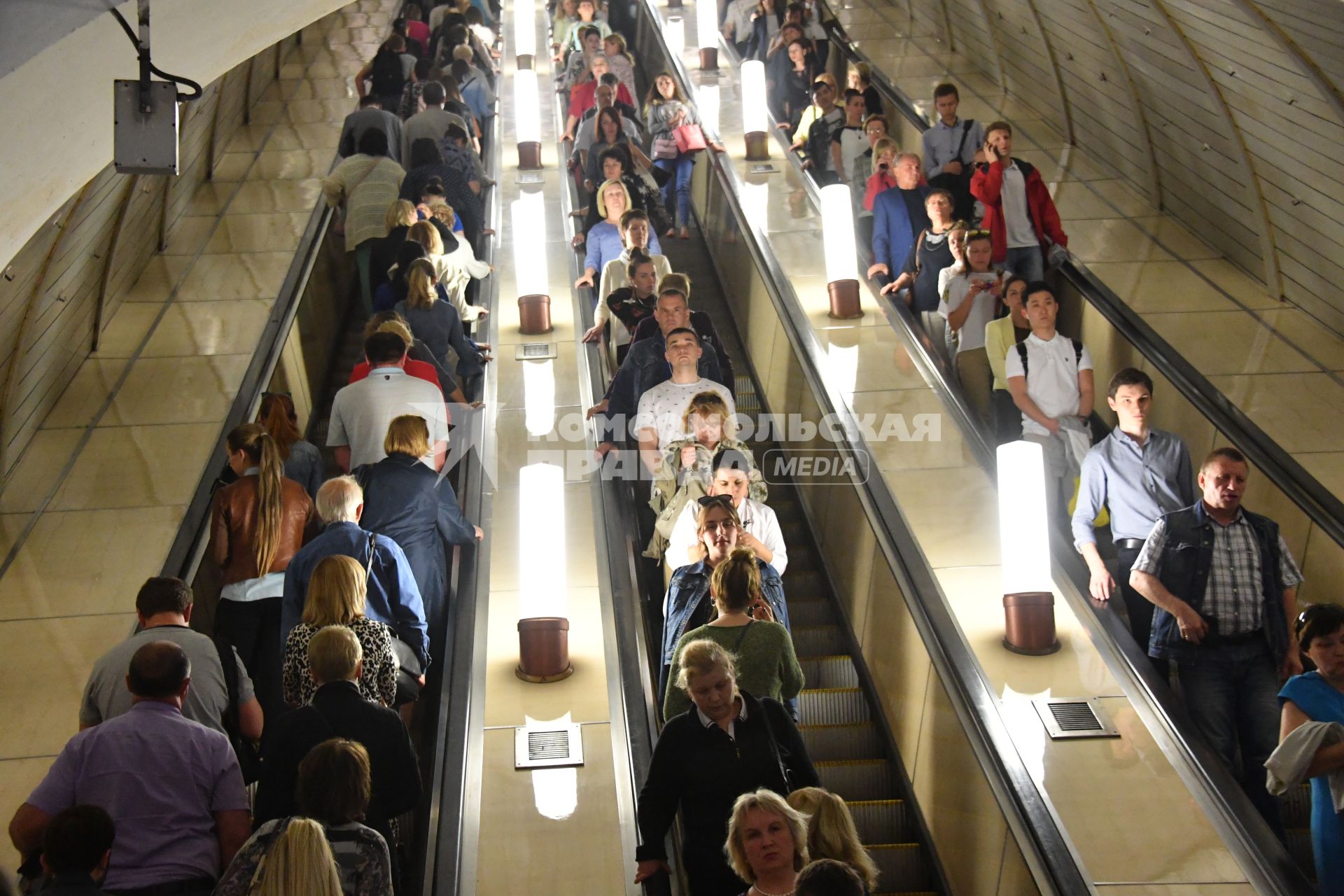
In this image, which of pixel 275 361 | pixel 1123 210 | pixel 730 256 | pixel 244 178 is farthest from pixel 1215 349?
pixel 244 178

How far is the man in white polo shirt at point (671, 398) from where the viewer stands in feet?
23.3

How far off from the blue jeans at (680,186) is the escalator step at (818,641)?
227 inches

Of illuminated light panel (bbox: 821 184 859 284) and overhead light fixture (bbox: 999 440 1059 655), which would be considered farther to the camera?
illuminated light panel (bbox: 821 184 859 284)

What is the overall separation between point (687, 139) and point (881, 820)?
26.1 feet

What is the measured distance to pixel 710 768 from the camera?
14.5 feet

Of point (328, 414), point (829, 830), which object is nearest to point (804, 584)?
point (829, 830)

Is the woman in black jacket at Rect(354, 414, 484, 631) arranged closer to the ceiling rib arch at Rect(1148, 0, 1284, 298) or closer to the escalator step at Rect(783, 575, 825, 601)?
the escalator step at Rect(783, 575, 825, 601)

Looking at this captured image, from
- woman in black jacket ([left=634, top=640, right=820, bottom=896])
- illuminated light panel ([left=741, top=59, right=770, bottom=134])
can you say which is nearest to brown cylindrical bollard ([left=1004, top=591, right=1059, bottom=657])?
woman in black jacket ([left=634, top=640, right=820, bottom=896])

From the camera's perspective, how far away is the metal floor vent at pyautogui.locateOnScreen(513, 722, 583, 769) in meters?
5.46

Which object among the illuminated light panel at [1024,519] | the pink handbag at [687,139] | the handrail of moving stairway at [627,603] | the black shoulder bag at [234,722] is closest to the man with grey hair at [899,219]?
the handrail of moving stairway at [627,603]

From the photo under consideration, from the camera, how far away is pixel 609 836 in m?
5.09

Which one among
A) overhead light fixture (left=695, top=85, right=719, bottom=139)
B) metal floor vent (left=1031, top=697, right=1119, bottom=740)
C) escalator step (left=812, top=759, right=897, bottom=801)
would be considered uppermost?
overhead light fixture (left=695, top=85, right=719, bottom=139)

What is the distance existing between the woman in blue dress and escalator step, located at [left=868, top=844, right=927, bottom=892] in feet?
5.34

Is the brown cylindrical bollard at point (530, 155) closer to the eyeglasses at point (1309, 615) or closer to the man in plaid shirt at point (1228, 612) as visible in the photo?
the man in plaid shirt at point (1228, 612)
